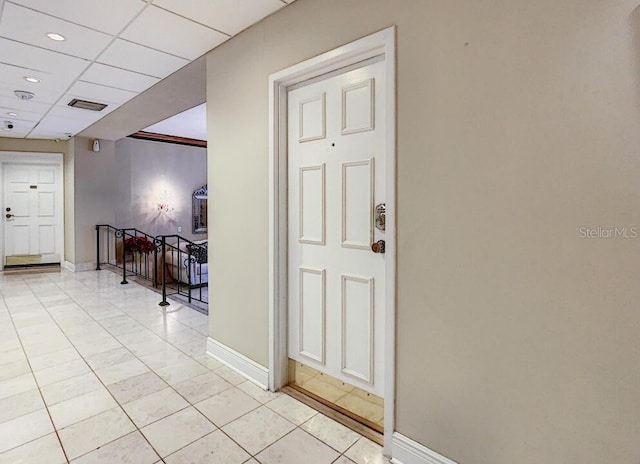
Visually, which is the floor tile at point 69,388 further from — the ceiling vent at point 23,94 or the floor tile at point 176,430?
the ceiling vent at point 23,94

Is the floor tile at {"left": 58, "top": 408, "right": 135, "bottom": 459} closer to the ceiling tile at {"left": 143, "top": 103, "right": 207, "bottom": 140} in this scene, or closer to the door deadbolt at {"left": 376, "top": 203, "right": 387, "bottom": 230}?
the door deadbolt at {"left": 376, "top": 203, "right": 387, "bottom": 230}

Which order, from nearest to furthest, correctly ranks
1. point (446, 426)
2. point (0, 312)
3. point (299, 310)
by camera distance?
1. point (446, 426)
2. point (299, 310)
3. point (0, 312)

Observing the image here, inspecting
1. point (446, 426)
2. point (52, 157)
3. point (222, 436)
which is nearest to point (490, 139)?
point (446, 426)

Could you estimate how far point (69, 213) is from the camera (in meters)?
6.99

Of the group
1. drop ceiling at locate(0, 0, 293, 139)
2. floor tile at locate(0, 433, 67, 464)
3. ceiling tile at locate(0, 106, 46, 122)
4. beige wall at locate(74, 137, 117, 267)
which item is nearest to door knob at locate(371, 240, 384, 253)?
drop ceiling at locate(0, 0, 293, 139)

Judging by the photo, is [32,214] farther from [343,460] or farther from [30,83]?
[343,460]

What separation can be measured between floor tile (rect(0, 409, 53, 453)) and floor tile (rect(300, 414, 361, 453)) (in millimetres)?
1479

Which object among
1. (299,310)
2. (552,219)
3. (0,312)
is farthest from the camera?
(0,312)

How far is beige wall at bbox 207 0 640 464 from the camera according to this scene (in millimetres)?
1152

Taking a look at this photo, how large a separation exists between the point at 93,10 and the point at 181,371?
261 cm

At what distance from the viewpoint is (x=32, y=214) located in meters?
7.13

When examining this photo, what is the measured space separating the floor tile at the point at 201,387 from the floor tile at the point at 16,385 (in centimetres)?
104

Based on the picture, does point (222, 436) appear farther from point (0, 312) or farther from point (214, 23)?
point (0, 312)

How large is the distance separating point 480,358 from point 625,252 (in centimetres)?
66
